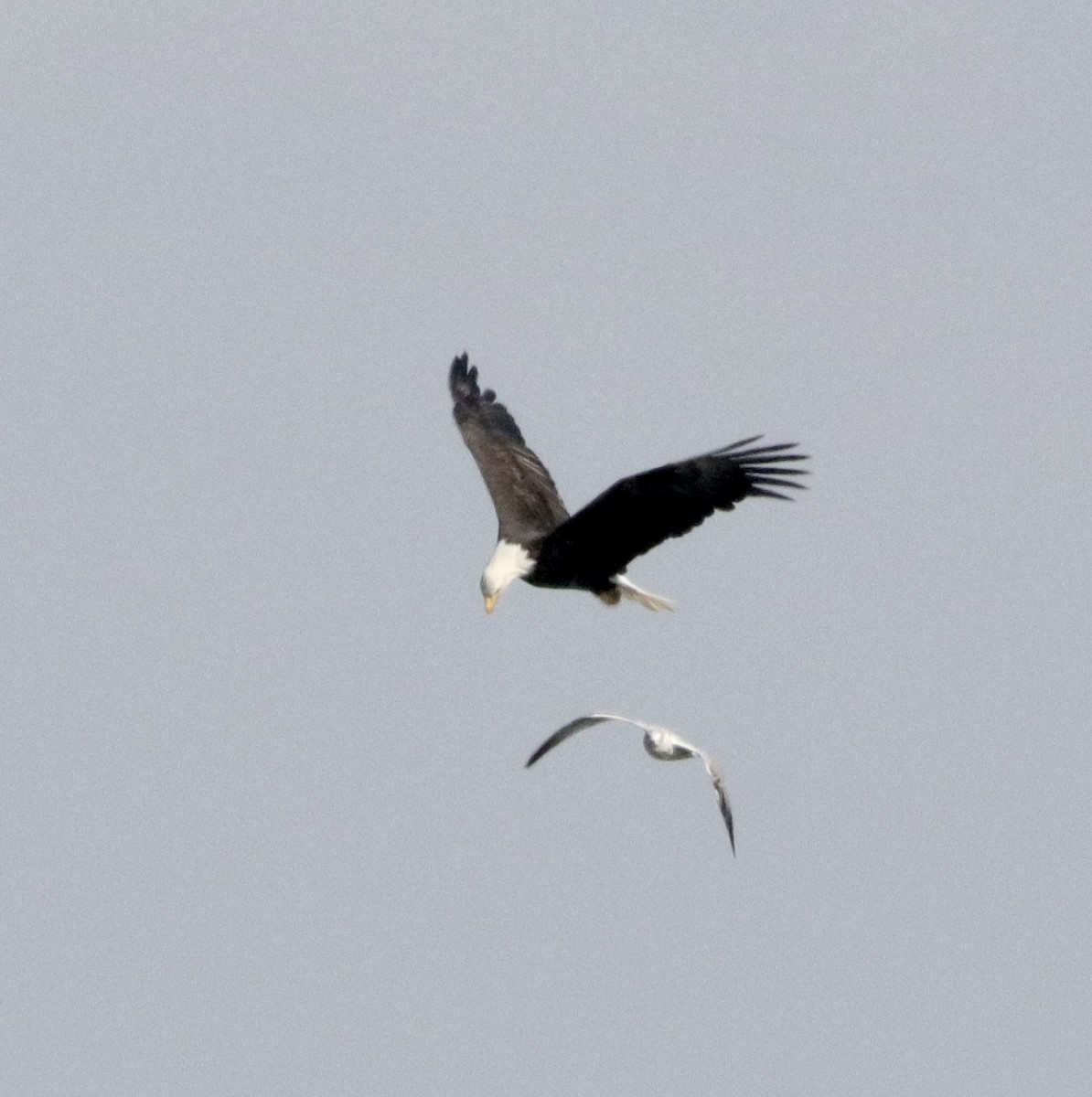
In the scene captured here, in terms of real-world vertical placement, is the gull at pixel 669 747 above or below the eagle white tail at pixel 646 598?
below

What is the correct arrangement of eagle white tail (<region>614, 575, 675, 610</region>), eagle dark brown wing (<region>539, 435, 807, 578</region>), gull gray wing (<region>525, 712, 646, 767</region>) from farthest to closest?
eagle white tail (<region>614, 575, 675, 610</region>) < eagle dark brown wing (<region>539, 435, 807, 578</region>) < gull gray wing (<region>525, 712, 646, 767</region>)

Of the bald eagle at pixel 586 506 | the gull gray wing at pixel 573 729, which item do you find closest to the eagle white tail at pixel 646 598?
the bald eagle at pixel 586 506

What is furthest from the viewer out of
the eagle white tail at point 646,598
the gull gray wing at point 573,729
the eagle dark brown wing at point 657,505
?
the eagle white tail at point 646,598

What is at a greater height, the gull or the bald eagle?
the bald eagle

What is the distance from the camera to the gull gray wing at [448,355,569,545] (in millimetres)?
14453

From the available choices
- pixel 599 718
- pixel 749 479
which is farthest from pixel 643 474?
pixel 599 718

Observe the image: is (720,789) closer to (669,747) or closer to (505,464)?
(669,747)

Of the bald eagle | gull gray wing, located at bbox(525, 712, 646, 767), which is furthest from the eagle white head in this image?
gull gray wing, located at bbox(525, 712, 646, 767)

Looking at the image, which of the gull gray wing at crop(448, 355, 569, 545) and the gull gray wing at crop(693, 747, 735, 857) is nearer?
the gull gray wing at crop(693, 747, 735, 857)

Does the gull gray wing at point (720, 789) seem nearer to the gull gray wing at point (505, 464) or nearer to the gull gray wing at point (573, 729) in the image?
the gull gray wing at point (573, 729)

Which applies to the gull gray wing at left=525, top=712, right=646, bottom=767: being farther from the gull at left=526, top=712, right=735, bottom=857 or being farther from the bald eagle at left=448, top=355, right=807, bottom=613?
the bald eagle at left=448, top=355, right=807, bottom=613

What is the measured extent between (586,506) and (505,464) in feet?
7.59

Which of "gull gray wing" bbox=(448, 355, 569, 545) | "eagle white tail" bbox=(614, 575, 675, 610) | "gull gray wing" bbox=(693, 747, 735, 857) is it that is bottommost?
"gull gray wing" bbox=(693, 747, 735, 857)

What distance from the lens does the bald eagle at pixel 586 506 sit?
1250cm
